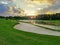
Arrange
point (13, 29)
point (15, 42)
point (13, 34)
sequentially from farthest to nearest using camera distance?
point (13, 29), point (13, 34), point (15, 42)

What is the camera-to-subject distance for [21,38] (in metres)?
5.29

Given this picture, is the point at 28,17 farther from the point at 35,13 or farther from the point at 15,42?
the point at 15,42

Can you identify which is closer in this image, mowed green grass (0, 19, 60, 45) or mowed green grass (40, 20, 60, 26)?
mowed green grass (0, 19, 60, 45)

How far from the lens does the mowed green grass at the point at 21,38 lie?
496 centimetres

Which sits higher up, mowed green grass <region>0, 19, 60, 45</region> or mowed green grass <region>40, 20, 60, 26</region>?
mowed green grass <region>40, 20, 60, 26</region>

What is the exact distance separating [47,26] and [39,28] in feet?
1.21

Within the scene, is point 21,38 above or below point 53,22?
below

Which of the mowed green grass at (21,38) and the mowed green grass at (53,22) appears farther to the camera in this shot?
the mowed green grass at (53,22)

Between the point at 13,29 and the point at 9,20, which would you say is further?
the point at 9,20

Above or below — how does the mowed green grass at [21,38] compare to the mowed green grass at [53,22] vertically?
below

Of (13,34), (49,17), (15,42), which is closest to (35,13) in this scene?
(49,17)

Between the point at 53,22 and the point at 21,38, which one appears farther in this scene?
the point at 53,22

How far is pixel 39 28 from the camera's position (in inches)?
255

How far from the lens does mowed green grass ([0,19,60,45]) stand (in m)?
4.96
